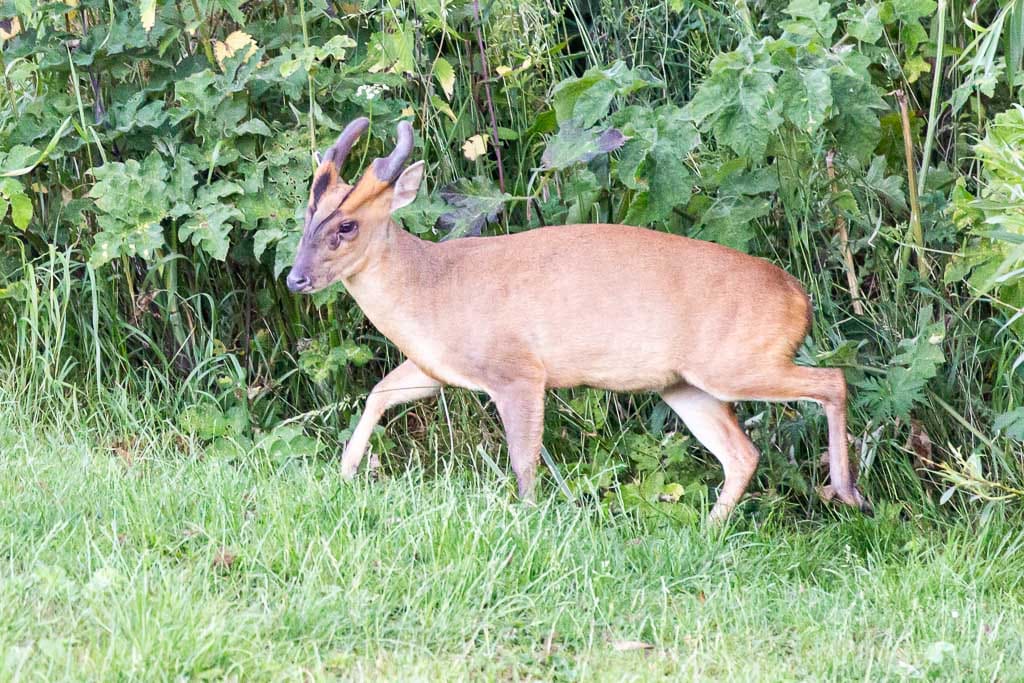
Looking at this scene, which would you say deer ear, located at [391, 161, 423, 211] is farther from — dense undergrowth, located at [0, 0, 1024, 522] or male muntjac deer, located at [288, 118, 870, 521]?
dense undergrowth, located at [0, 0, 1024, 522]

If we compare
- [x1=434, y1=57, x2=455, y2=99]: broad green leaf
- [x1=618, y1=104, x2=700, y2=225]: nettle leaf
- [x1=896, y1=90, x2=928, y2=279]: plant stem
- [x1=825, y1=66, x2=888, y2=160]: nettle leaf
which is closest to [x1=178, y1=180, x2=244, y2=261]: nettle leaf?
[x1=434, y1=57, x2=455, y2=99]: broad green leaf

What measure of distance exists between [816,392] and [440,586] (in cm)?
175

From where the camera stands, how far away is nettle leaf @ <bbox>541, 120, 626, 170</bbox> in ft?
16.9

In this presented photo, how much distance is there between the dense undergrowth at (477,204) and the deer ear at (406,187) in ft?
1.64

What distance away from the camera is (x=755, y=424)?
5953mm

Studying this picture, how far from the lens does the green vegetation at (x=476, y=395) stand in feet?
13.2

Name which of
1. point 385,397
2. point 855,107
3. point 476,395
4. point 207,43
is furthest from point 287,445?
point 855,107

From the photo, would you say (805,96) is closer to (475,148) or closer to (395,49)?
(475,148)

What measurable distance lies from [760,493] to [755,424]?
0.30 metres

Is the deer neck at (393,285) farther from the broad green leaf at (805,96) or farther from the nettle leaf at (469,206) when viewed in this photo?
the broad green leaf at (805,96)

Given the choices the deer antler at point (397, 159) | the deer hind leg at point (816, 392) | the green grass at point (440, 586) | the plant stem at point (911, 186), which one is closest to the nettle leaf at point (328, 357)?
the green grass at point (440, 586)

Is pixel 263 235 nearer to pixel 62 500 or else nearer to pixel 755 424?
pixel 62 500

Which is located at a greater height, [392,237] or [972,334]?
[392,237]

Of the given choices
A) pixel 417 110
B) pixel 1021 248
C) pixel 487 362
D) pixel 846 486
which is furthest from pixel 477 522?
pixel 417 110
